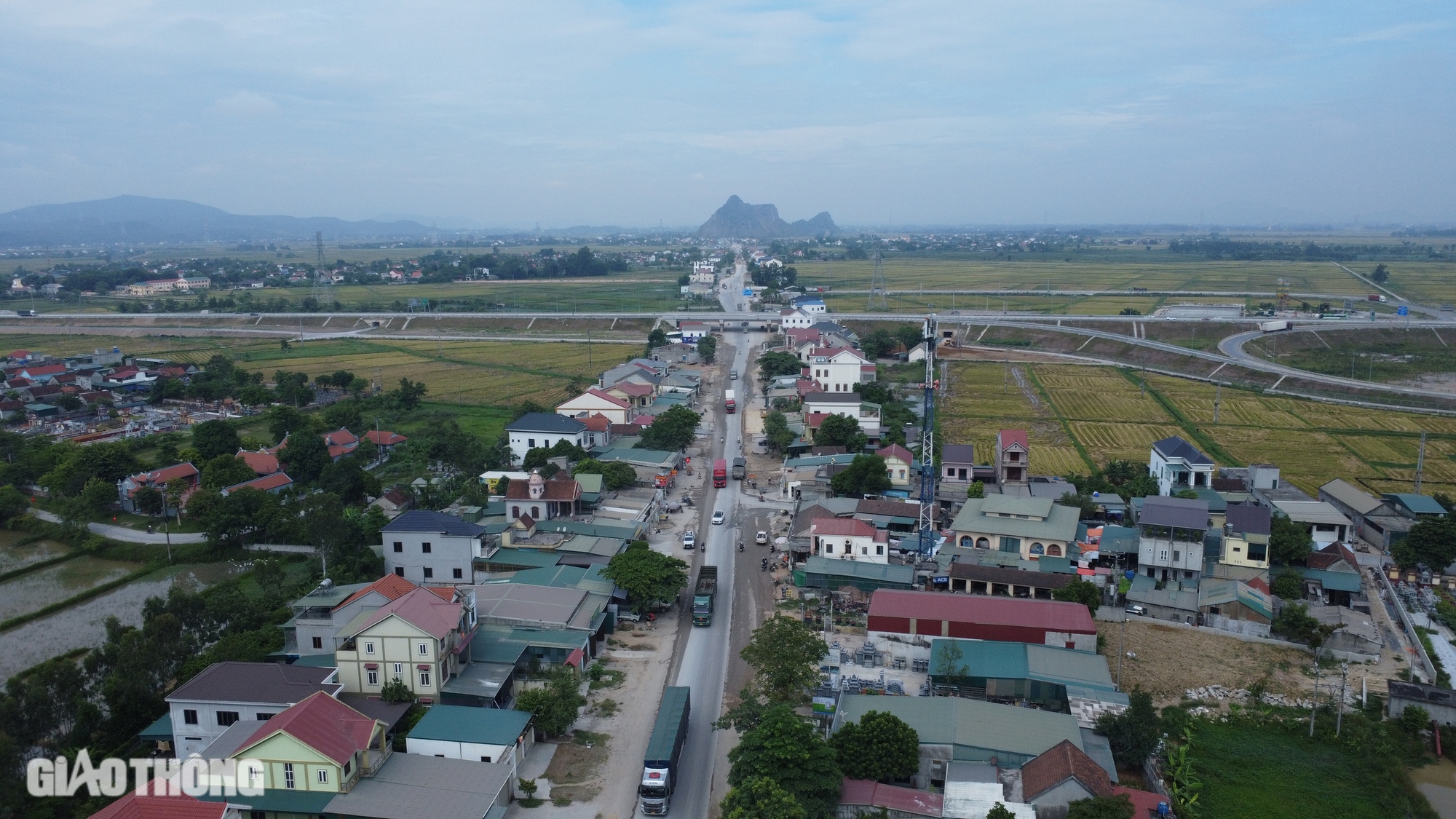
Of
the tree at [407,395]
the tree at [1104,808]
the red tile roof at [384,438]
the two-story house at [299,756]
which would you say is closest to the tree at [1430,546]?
the tree at [1104,808]

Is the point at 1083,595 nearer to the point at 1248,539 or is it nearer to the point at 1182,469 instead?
the point at 1248,539

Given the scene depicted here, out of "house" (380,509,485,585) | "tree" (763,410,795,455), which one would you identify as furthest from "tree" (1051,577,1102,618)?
"tree" (763,410,795,455)

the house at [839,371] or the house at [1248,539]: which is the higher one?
the house at [839,371]

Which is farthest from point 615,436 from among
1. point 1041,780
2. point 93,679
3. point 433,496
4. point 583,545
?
point 1041,780

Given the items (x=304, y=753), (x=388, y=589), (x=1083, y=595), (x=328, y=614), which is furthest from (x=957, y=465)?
(x=304, y=753)

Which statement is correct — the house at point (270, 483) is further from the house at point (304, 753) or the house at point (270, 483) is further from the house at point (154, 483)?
the house at point (304, 753)

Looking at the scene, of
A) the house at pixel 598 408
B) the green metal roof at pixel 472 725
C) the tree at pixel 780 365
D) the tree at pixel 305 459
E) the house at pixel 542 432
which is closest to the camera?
the green metal roof at pixel 472 725

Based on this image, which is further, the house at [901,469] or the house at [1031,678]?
the house at [901,469]

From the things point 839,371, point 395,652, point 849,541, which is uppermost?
point 839,371
